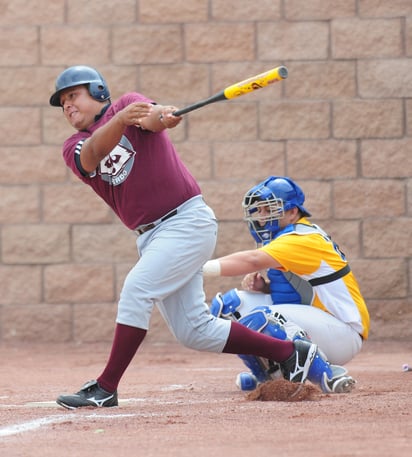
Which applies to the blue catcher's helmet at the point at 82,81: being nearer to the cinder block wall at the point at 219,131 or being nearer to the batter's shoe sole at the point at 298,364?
the batter's shoe sole at the point at 298,364

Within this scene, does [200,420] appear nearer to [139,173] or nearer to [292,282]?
[139,173]

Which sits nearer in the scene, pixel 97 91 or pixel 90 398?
pixel 90 398

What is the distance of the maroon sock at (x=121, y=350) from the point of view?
16.0 ft

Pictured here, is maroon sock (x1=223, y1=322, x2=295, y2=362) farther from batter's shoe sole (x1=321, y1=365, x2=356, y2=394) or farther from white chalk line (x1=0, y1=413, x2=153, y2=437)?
white chalk line (x1=0, y1=413, x2=153, y2=437)

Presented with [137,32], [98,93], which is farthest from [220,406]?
[137,32]

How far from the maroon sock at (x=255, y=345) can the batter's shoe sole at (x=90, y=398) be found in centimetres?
61

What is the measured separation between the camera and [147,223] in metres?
5.04

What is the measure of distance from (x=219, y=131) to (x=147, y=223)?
13.4 ft

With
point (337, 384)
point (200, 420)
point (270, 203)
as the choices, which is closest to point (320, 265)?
point (270, 203)

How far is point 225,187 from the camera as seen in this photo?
8992 mm

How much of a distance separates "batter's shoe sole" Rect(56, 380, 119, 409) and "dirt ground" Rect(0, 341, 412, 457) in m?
0.05

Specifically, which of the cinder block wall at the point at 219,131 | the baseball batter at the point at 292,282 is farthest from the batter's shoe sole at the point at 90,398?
the cinder block wall at the point at 219,131

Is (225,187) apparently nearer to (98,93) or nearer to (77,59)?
(77,59)

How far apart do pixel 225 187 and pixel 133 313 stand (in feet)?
13.8
